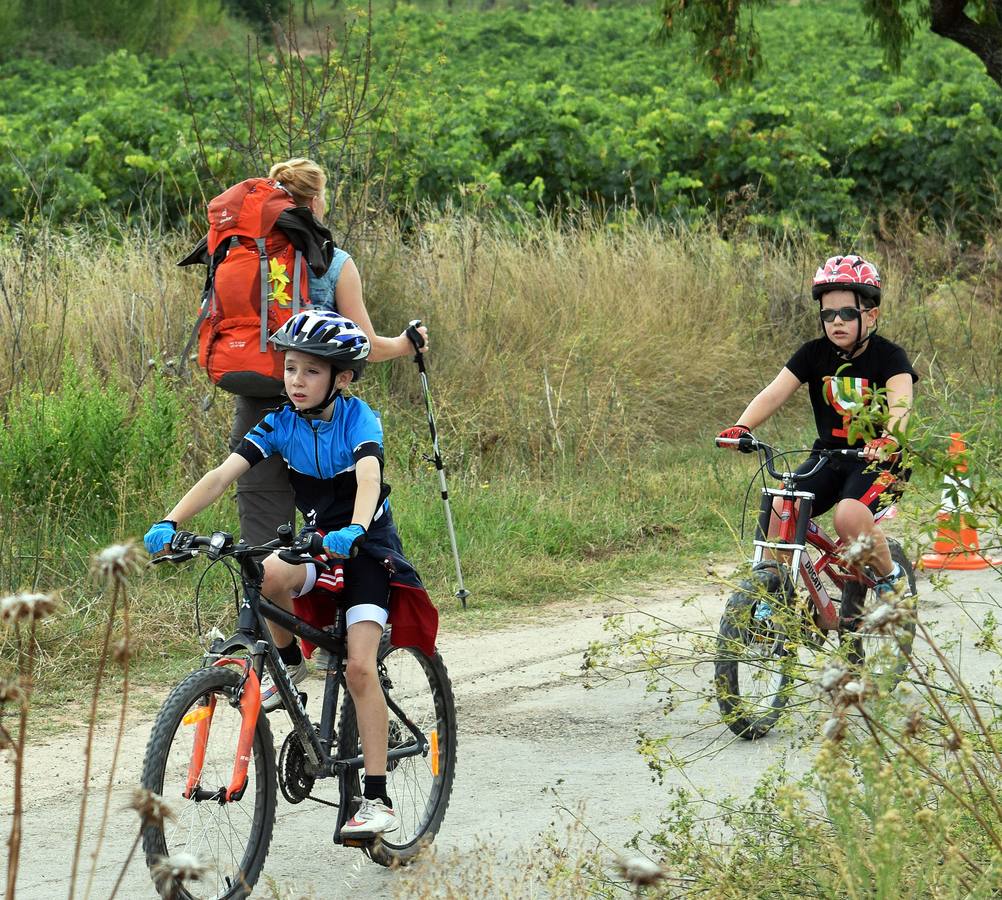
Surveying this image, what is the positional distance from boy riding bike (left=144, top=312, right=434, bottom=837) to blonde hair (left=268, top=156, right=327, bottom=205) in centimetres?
165

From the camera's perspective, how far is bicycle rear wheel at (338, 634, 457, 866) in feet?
16.4

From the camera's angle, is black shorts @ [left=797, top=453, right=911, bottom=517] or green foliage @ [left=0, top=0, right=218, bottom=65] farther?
green foliage @ [left=0, top=0, right=218, bottom=65]

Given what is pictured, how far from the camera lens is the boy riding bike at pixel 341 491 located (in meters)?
4.70

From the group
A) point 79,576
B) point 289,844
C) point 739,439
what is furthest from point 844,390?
point 79,576

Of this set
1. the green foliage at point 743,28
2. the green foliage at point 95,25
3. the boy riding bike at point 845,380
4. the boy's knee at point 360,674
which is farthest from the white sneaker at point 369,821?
the green foliage at point 95,25

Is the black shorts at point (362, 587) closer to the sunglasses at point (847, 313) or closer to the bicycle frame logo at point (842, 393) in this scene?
the bicycle frame logo at point (842, 393)

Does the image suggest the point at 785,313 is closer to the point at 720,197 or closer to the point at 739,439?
the point at 720,197

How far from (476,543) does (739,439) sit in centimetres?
293

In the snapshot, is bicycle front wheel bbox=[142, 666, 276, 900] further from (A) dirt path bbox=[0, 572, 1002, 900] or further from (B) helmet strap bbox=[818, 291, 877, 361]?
(B) helmet strap bbox=[818, 291, 877, 361]

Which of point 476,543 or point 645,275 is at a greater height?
point 645,275

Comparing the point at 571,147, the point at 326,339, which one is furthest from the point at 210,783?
the point at 571,147

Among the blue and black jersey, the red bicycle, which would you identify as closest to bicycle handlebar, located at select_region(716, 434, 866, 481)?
the red bicycle

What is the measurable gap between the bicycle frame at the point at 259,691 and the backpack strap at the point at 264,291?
1.74 meters

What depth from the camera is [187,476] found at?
910 centimetres
